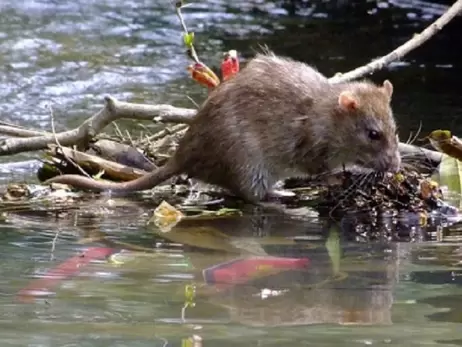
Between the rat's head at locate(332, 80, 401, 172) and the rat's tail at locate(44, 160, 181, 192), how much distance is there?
0.94m

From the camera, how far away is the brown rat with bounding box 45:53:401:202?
19.2 ft

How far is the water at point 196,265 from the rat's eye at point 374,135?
19.1 inches

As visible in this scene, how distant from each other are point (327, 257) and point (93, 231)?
115cm

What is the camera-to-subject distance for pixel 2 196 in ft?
20.2

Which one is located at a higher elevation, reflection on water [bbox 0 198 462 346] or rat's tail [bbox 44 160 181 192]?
rat's tail [bbox 44 160 181 192]

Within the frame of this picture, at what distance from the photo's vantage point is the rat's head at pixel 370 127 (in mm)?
5773

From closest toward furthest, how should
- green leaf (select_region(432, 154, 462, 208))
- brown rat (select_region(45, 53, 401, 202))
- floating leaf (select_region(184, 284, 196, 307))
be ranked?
1. floating leaf (select_region(184, 284, 196, 307))
2. brown rat (select_region(45, 53, 401, 202))
3. green leaf (select_region(432, 154, 462, 208))

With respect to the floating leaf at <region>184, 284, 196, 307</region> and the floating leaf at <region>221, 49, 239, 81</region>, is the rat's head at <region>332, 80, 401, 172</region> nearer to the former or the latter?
the floating leaf at <region>221, 49, 239, 81</region>

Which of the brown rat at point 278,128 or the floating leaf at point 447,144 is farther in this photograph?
the floating leaf at point 447,144

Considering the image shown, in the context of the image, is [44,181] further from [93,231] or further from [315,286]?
[315,286]

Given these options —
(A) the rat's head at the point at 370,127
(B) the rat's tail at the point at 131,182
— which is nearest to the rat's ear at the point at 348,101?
(A) the rat's head at the point at 370,127

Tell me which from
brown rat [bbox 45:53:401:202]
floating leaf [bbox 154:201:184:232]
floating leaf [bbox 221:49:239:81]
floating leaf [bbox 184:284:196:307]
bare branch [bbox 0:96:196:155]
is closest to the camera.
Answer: floating leaf [bbox 184:284:196:307]

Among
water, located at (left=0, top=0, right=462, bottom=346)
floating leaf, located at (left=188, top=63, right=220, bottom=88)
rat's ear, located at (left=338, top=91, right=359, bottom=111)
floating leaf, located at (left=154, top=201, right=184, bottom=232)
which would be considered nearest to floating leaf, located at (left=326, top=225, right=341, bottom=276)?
water, located at (left=0, top=0, right=462, bottom=346)

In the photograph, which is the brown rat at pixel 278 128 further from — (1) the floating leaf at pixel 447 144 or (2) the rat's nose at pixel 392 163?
(1) the floating leaf at pixel 447 144
